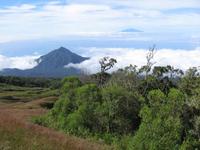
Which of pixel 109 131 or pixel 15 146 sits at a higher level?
pixel 15 146

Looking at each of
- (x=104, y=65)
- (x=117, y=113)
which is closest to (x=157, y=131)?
(x=117, y=113)

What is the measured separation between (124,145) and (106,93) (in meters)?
14.6

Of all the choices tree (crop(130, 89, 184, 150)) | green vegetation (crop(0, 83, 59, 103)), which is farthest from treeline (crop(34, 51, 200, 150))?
green vegetation (crop(0, 83, 59, 103))

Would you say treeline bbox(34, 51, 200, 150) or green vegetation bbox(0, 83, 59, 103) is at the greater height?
treeline bbox(34, 51, 200, 150)

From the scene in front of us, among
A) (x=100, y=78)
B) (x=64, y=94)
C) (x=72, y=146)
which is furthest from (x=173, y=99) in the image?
(x=100, y=78)

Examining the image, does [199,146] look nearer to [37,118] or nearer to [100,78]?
[37,118]

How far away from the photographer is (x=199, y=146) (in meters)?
29.7

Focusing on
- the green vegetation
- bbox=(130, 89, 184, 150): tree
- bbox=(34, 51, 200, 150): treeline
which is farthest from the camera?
the green vegetation

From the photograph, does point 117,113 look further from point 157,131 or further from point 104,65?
point 104,65

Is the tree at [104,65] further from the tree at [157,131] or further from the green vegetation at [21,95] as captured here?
the tree at [157,131]

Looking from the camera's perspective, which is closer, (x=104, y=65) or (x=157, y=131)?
(x=157, y=131)

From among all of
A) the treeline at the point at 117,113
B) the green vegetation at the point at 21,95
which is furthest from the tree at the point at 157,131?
the green vegetation at the point at 21,95

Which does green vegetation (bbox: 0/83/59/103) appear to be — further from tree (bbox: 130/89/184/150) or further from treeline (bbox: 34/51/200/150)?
tree (bbox: 130/89/184/150)

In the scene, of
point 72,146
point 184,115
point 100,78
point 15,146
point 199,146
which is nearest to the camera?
point 15,146
